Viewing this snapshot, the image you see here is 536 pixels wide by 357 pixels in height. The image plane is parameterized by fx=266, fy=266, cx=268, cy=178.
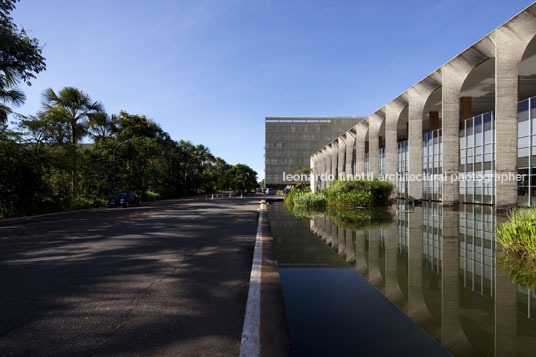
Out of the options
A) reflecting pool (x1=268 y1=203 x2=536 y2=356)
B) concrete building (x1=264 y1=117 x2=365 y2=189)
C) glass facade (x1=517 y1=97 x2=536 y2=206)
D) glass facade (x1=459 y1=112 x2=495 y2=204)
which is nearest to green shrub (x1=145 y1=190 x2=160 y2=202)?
reflecting pool (x1=268 y1=203 x2=536 y2=356)

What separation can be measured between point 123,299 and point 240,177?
2607 inches

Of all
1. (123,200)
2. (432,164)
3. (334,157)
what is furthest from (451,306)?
(334,157)

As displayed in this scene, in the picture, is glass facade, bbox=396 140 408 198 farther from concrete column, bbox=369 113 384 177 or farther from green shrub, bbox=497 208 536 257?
green shrub, bbox=497 208 536 257

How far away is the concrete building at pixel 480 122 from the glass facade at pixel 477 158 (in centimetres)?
8

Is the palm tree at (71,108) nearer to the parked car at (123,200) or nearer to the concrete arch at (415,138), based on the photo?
the parked car at (123,200)

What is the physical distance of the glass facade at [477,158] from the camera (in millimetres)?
21934

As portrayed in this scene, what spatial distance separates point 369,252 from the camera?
6.59 m

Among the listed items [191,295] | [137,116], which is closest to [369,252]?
[191,295]

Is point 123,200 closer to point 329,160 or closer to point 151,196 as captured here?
point 151,196

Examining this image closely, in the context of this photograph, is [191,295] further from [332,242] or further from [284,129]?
[284,129]

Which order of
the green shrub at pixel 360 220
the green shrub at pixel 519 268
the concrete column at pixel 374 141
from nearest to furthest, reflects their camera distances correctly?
the green shrub at pixel 519 268 → the green shrub at pixel 360 220 → the concrete column at pixel 374 141

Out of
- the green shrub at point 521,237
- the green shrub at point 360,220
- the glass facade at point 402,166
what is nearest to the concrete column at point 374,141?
the glass facade at point 402,166

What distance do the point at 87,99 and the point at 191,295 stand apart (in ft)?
97.3

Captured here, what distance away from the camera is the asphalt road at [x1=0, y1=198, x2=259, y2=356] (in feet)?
8.75
